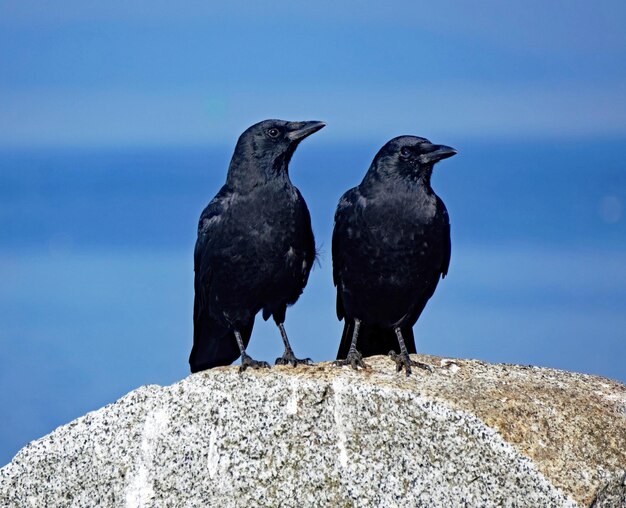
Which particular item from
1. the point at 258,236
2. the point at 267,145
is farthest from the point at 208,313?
the point at 267,145

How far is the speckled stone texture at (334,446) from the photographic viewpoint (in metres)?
8.12

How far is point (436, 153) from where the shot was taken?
358 inches

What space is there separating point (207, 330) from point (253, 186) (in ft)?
5.28

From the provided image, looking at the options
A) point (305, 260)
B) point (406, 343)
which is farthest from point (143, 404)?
point (406, 343)

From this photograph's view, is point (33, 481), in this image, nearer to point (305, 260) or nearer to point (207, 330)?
point (207, 330)

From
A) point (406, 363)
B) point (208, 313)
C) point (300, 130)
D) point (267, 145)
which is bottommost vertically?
point (406, 363)

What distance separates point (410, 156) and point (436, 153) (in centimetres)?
23

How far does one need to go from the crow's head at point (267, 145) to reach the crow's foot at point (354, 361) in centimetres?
174

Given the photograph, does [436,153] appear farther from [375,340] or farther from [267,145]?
[375,340]

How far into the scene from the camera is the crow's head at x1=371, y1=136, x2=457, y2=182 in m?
9.11

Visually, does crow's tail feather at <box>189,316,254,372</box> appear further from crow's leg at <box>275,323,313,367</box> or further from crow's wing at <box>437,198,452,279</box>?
crow's wing at <box>437,198,452,279</box>

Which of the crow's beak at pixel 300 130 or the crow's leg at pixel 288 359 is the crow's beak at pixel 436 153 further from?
the crow's leg at pixel 288 359

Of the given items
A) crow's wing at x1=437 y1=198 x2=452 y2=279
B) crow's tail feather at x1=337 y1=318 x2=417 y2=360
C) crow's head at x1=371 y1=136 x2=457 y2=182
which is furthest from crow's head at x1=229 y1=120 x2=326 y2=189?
crow's tail feather at x1=337 y1=318 x2=417 y2=360

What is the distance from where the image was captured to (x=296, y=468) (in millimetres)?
8305
